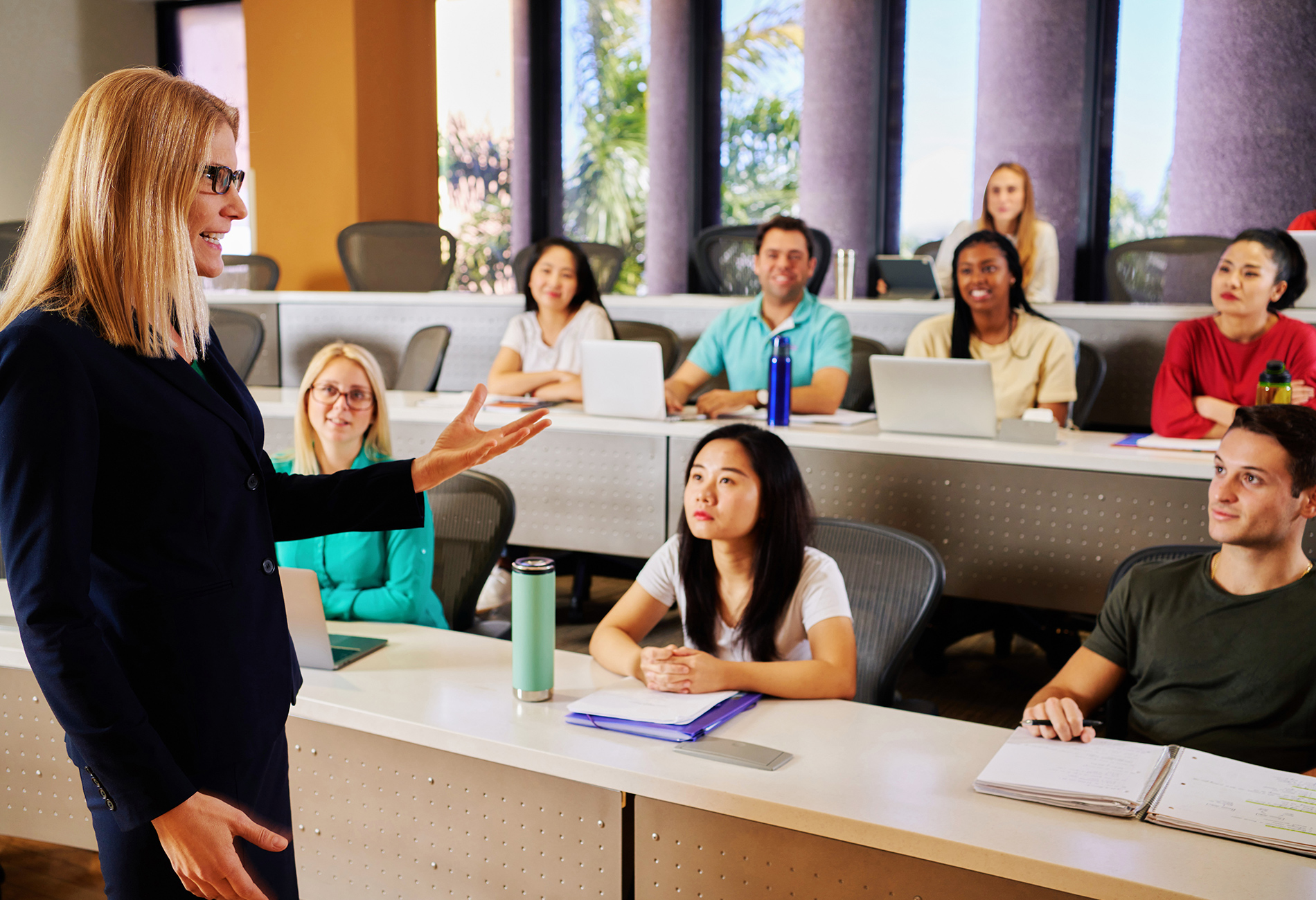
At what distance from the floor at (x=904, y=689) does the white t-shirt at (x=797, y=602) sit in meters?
0.30

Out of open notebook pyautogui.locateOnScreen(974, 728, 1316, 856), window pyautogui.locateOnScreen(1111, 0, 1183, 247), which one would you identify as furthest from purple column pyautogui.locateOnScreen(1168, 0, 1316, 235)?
open notebook pyautogui.locateOnScreen(974, 728, 1316, 856)

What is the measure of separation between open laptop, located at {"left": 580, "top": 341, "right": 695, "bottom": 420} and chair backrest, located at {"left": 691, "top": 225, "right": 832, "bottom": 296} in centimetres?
158

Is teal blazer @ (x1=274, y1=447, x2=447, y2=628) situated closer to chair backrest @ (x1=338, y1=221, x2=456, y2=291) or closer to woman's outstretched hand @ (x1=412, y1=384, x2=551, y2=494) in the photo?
woman's outstretched hand @ (x1=412, y1=384, x2=551, y2=494)

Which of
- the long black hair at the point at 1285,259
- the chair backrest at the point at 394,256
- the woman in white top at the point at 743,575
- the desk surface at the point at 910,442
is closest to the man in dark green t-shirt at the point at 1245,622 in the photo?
the woman in white top at the point at 743,575

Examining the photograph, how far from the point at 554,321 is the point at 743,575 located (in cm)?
219

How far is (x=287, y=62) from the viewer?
19.6ft

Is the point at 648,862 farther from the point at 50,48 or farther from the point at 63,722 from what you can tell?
the point at 50,48

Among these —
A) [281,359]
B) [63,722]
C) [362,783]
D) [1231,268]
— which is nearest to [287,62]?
[281,359]

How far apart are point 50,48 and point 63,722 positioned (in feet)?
24.6

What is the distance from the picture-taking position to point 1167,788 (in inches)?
50.1

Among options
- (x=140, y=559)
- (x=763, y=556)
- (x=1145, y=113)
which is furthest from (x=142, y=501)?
(x=1145, y=113)

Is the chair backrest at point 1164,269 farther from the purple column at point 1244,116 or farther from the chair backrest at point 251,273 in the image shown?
the chair backrest at point 251,273

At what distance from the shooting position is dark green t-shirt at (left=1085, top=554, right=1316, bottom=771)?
1.55 m

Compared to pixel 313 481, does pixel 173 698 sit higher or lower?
lower
